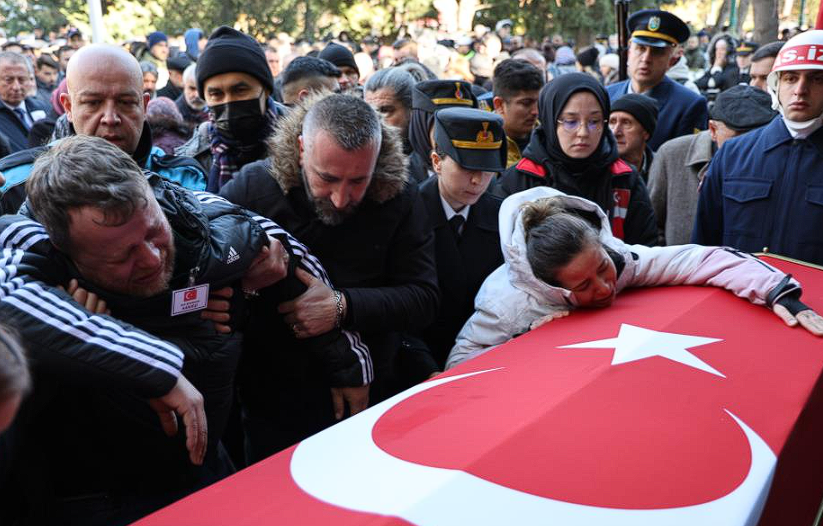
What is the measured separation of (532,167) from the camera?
10.9 feet

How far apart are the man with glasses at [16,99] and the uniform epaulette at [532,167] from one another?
436 centimetres

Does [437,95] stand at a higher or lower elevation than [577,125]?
higher

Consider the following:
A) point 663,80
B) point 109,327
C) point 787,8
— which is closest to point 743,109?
point 663,80

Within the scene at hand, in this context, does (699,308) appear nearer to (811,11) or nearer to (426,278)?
(426,278)

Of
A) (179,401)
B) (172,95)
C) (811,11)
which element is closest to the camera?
(179,401)

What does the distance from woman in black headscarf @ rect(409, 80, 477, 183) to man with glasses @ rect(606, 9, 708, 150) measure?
1.75 metres

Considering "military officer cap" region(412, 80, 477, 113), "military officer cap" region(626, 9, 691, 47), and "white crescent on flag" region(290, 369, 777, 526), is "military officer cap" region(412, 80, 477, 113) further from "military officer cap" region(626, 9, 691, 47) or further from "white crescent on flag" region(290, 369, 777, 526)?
"white crescent on flag" region(290, 369, 777, 526)

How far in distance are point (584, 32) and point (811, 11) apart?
20766 millimetres

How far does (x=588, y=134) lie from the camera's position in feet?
10.7

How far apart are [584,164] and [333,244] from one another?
5.13 ft

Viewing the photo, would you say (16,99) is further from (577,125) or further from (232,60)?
(577,125)

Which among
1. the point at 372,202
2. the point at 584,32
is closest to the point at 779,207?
the point at 372,202

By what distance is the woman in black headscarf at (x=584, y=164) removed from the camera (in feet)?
10.8

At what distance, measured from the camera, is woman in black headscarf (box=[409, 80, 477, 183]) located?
3.54 m
